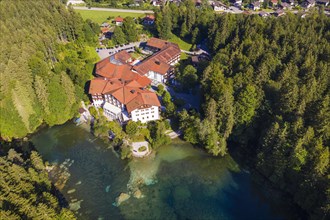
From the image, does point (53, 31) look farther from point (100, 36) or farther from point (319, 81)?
point (319, 81)

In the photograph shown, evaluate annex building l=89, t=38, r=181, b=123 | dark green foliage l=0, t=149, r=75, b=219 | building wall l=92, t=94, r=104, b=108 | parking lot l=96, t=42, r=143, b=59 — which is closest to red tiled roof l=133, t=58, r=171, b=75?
annex building l=89, t=38, r=181, b=123

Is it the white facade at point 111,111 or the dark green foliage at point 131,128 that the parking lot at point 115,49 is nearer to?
the white facade at point 111,111

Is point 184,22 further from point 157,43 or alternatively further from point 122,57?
point 122,57

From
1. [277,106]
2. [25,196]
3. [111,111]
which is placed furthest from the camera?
[111,111]

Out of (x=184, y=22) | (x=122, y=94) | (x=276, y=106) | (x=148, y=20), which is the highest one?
(x=184, y=22)

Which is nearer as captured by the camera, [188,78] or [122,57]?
[188,78]

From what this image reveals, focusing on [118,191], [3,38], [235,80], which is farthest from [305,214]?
[3,38]

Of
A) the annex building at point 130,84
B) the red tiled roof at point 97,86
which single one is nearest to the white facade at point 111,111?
the annex building at point 130,84

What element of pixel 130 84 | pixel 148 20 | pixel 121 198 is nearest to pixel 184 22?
pixel 148 20
